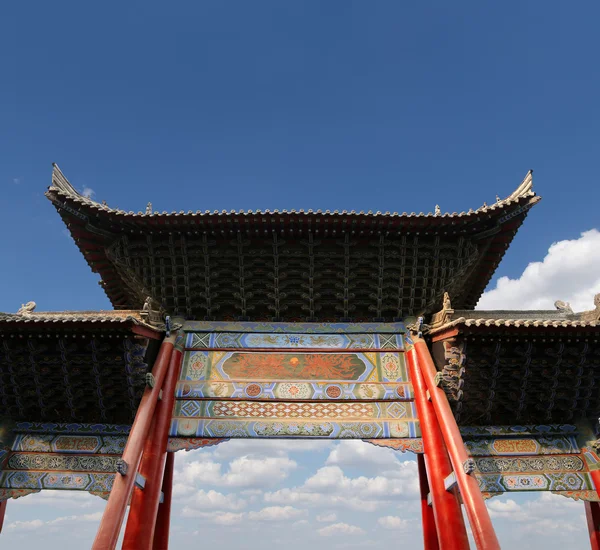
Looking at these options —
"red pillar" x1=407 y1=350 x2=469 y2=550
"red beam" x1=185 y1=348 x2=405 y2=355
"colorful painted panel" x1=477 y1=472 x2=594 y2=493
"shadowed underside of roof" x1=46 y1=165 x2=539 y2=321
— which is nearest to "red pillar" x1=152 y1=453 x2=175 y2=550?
"red beam" x1=185 y1=348 x2=405 y2=355

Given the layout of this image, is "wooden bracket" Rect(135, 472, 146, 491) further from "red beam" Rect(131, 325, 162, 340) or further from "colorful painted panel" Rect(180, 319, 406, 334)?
"colorful painted panel" Rect(180, 319, 406, 334)

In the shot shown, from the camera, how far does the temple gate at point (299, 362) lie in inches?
336

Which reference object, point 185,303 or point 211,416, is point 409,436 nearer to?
point 211,416

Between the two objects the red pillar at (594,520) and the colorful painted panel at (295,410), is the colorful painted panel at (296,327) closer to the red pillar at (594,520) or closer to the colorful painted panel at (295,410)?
the colorful painted panel at (295,410)

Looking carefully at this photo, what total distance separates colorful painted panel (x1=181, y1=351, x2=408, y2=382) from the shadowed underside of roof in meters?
1.05

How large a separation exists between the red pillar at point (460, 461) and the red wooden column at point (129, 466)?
546 cm

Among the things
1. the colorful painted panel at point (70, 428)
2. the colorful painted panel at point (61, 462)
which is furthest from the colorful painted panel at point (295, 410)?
the colorful painted panel at point (61, 462)

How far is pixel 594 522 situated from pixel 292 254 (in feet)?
27.5

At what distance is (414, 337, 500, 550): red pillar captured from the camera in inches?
269

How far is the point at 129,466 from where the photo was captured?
737cm

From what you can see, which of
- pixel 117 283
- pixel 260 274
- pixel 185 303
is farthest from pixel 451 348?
pixel 117 283

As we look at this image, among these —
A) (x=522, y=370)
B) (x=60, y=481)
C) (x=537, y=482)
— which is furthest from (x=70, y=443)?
(x=537, y=482)

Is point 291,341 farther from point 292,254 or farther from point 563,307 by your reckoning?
point 563,307

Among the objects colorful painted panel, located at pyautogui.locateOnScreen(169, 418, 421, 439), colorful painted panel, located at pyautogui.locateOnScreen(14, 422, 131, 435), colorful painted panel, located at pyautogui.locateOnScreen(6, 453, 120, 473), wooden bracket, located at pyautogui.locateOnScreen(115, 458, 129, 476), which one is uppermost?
colorful painted panel, located at pyautogui.locateOnScreen(14, 422, 131, 435)
